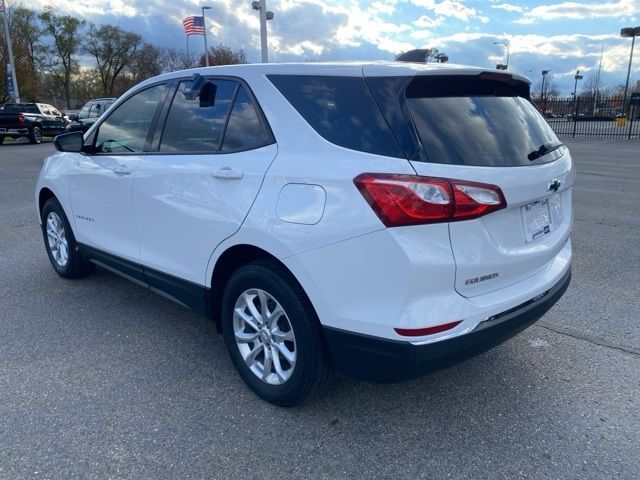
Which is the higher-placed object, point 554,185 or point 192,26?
point 192,26

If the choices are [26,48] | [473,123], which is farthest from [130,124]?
[26,48]

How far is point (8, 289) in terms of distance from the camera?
16.0ft

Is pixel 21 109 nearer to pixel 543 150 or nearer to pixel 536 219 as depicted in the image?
pixel 543 150

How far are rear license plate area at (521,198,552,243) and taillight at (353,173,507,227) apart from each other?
440mm

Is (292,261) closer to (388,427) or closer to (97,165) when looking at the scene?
(388,427)

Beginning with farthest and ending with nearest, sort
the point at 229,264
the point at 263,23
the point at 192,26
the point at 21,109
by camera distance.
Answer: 1. the point at 192,26
2. the point at 21,109
3. the point at 263,23
4. the point at 229,264

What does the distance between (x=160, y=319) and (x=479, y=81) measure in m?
2.89

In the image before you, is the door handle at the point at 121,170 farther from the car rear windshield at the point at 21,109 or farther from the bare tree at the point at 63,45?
the bare tree at the point at 63,45

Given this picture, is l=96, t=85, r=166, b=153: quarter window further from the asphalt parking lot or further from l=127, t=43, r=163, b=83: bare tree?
l=127, t=43, r=163, b=83: bare tree

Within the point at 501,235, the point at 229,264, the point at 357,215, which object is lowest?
the point at 229,264

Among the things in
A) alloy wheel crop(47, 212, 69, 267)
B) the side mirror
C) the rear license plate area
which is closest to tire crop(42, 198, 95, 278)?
alloy wheel crop(47, 212, 69, 267)

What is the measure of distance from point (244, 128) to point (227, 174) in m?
0.29

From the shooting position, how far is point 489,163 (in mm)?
2480

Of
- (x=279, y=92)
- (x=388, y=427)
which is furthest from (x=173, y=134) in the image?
(x=388, y=427)
